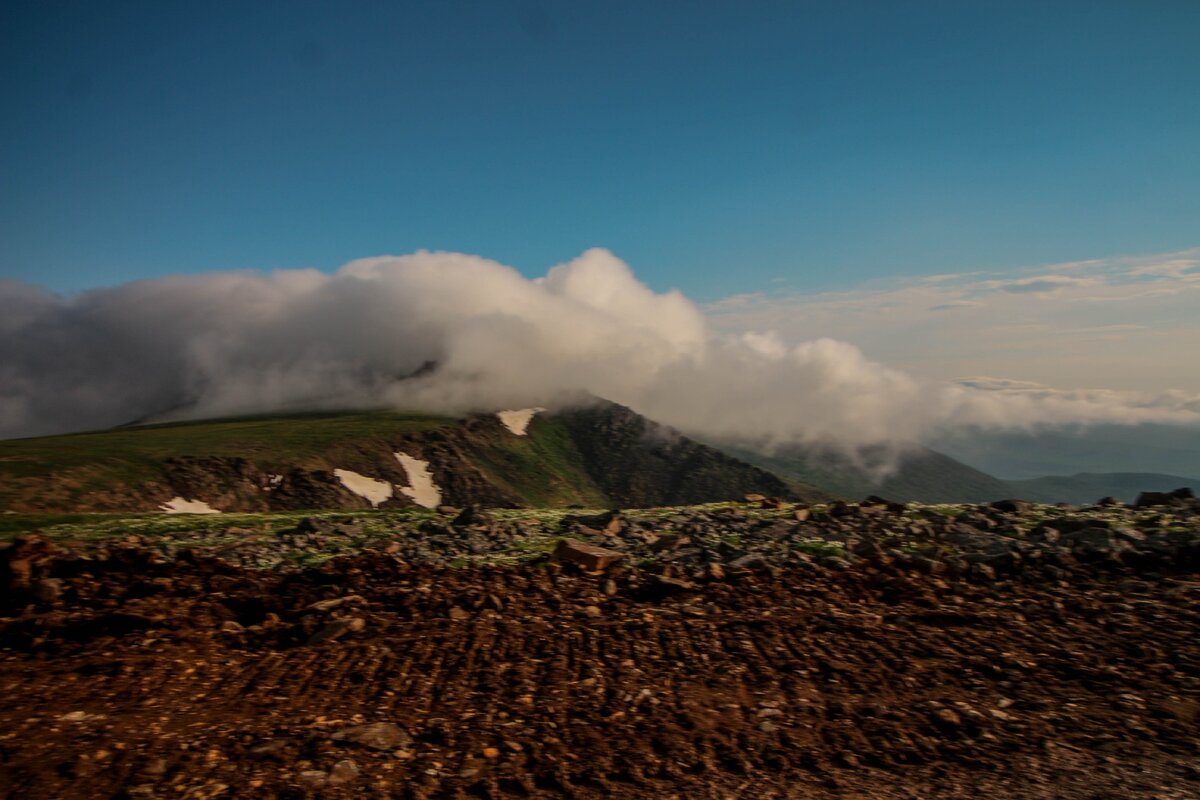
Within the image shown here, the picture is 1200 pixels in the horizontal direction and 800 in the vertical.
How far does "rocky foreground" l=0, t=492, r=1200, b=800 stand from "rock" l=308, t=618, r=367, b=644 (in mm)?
59

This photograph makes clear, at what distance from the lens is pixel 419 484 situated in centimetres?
18788

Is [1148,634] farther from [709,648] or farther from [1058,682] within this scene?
[709,648]

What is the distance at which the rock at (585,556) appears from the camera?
16.7 m

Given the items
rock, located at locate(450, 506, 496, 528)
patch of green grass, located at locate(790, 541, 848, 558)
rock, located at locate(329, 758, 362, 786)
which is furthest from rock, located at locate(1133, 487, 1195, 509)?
rock, located at locate(329, 758, 362, 786)

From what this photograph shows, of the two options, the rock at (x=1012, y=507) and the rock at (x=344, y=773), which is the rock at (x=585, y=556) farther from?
the rock at (x=1012, y=507)

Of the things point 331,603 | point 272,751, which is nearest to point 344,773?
point 272,751

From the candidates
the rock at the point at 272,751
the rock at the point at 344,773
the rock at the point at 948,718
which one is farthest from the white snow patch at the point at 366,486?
the rock at the point at 948,718

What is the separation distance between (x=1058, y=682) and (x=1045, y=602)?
3787 mm

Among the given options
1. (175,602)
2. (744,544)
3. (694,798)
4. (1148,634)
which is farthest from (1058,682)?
(175,602)

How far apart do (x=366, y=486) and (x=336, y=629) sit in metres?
171

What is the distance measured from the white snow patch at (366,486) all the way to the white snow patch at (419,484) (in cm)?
436

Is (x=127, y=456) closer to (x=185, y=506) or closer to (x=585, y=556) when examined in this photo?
(x=185, y=506)

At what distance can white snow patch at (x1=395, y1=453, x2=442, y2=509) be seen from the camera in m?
179

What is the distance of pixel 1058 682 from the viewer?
1034 centimetres
